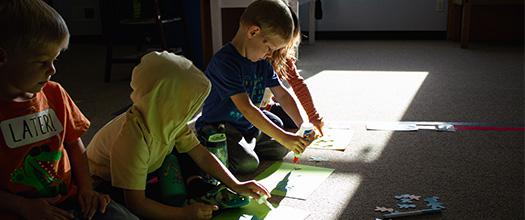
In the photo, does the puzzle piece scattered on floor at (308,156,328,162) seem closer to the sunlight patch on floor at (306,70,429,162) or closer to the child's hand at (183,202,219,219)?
the sunlight patch on floor at (306,70,429,162)

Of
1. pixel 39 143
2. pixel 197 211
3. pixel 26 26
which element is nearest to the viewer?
pixel 26 26

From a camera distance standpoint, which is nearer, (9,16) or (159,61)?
(9,16)

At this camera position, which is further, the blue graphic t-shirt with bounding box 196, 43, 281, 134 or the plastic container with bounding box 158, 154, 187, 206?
the blue graphic t-shirt with bounding box 196, 43, 281, 134

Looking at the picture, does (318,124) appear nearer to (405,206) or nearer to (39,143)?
(405,206)

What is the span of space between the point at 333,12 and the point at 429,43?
80 cm

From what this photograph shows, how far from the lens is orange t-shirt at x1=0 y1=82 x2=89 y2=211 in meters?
1.01

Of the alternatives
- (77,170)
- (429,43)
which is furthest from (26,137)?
(429,43)

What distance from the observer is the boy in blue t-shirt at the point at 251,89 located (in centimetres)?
149

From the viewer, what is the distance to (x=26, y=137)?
1024mm

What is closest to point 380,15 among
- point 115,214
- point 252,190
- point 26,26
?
point 252,190

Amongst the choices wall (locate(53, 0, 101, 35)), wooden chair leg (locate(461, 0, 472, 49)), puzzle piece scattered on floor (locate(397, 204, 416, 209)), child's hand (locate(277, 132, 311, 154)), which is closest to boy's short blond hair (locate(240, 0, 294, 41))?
child's hand (locate(277, 132, 311, 154))

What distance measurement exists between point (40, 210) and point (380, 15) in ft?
12.4

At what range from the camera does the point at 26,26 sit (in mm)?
947

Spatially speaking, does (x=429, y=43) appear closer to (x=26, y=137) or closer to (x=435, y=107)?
(x=435, y=107)
